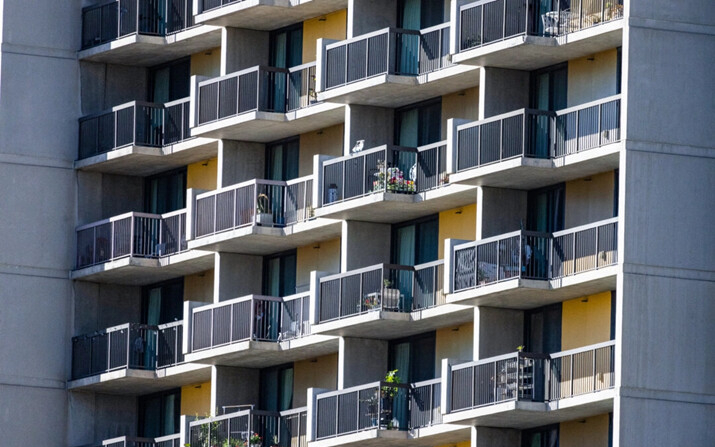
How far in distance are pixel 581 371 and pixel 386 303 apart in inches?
→ 295

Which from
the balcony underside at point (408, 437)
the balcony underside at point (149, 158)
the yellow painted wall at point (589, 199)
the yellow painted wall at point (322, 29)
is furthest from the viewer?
the balcony underside at point (149, 158)

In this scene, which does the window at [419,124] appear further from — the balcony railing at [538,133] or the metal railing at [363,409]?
the metal railing at [363,409]

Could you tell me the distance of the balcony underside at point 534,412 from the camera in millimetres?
78375

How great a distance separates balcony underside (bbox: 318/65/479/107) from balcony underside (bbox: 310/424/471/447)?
9.14m

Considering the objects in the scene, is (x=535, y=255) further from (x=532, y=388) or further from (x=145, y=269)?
(x=145, y=269)

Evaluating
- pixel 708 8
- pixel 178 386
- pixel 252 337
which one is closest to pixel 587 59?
pixel 708 8

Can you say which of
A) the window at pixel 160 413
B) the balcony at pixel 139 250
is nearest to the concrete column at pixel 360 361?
the balcony at pixel 139 250

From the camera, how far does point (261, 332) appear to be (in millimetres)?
88562

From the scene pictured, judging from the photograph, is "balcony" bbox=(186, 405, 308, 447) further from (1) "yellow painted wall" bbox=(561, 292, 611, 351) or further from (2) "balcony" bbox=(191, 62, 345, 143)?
(1) "yellow painted wall" bbox=(561, 292, 611, 351)

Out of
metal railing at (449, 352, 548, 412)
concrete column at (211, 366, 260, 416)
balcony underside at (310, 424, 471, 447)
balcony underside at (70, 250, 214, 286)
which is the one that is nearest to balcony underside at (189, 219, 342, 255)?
balcony underside at (70, 250, 214, 286)

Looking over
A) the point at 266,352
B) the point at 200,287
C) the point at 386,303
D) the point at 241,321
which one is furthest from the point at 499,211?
the point at 200,287

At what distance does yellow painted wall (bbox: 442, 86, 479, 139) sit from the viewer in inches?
3356

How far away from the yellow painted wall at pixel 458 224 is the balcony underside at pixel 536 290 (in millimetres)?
3102

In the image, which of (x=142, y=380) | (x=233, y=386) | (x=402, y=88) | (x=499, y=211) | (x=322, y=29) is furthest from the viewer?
(x=142, y=380)
